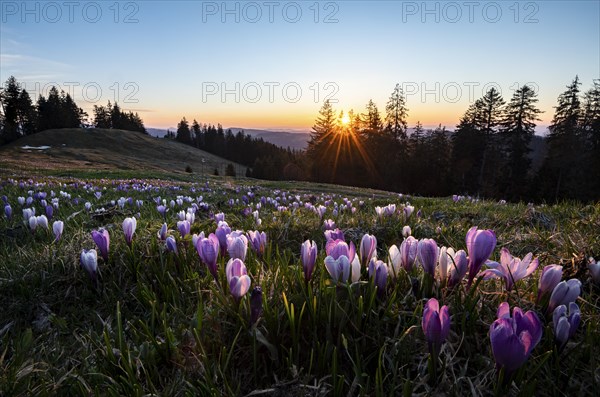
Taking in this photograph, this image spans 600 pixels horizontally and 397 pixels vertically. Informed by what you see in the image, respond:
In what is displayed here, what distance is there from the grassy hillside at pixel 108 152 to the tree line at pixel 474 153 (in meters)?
33.4

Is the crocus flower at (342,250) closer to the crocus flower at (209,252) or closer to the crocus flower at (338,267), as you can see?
the crocus flower at (338,267)

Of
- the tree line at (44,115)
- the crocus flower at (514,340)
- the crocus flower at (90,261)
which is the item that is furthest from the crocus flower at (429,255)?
the tree line at (44,115)

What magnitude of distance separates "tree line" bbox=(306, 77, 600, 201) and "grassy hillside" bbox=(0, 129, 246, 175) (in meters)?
33.4

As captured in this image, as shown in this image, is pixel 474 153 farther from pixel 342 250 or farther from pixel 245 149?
pixel 245 149

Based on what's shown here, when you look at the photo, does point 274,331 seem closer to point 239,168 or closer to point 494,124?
point 494,124

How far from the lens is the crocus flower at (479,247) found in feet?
6.11

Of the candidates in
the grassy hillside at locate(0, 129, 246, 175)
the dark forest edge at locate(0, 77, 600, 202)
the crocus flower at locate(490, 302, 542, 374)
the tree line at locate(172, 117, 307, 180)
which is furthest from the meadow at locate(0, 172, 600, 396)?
the tree line at locate(172, 117, 307, 180)

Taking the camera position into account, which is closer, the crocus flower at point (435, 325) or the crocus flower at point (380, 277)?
the crocus flower at point (435, 325)

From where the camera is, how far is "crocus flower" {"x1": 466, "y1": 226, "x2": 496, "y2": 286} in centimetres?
186

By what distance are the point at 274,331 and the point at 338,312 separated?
304 millimetres

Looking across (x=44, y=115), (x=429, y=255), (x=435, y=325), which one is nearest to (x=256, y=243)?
(x=429, y=255)

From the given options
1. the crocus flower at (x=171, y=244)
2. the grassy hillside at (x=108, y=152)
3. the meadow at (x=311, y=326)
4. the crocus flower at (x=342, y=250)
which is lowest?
the meadow at (x=311, y=326)

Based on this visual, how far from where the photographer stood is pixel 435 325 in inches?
54.9

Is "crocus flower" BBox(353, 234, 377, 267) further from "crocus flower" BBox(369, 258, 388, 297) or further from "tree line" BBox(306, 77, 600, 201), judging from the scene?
"tree line" BBox(306, 77, 600, 201)
